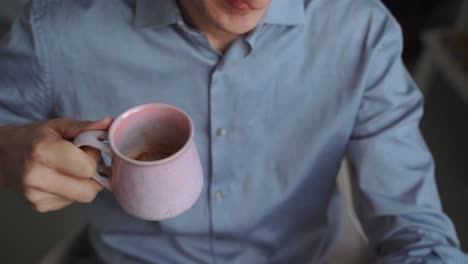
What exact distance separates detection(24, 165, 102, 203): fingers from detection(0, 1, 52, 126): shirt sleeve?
26 cm

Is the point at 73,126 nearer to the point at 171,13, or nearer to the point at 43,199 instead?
the point at 43,199

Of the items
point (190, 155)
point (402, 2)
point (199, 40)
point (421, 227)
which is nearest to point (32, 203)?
point (190, 155)

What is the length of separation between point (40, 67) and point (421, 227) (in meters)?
0.74

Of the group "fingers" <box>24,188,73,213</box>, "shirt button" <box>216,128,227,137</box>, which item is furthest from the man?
"fingers" <box>24,188,73,213</box>

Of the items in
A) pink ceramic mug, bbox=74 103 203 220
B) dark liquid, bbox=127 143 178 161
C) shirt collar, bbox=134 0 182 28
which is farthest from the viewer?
shirt collar, bbox=134 0 182 28

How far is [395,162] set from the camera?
887mm

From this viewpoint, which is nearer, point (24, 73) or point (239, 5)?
point (239, 5)

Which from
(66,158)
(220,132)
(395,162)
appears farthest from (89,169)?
(395,162)

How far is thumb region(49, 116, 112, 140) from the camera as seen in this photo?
2.05ft

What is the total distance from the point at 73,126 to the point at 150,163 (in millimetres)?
162

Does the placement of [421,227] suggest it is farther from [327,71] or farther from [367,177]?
[327,71]

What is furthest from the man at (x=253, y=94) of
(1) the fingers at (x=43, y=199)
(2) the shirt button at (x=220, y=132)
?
(1) the fingers at (x=43, y=199)

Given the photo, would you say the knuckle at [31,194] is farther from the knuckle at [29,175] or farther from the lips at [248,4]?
the lips at [248,4]

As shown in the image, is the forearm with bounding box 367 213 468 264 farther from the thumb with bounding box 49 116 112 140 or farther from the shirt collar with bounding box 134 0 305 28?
the thumb with bounding box 49 116 112 140
